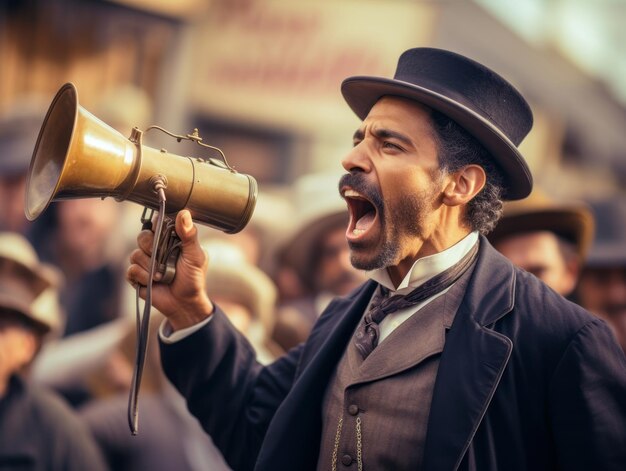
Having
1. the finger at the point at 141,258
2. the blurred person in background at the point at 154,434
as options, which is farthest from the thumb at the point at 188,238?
the blurred person in background at the point at 154,434

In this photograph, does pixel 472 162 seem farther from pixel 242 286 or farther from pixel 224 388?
pixel 242 286

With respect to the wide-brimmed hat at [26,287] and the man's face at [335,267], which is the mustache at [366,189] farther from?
the man's face at [335,267]

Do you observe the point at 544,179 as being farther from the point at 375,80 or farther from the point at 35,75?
the point at 375,80

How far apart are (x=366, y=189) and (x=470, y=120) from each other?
1.13 ft

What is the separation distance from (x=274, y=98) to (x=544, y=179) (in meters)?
3.99

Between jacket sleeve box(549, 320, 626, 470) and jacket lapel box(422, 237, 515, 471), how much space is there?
0.16 m

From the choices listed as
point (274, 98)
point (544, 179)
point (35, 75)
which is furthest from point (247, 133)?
point (544, 179)

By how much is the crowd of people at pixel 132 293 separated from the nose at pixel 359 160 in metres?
1.27

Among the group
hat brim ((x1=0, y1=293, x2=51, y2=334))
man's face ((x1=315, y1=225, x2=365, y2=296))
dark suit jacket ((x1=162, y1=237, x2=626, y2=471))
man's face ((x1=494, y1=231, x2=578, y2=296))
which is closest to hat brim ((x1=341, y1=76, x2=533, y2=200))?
dark suit jacket ((x1=162, y1=237, x2=626, y2=471))

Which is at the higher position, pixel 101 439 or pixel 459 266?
pixel 459 266

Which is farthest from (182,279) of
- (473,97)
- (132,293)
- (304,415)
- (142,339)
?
(132,293)

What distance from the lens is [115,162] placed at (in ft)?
9.24

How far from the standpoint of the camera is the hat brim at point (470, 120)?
111 inches

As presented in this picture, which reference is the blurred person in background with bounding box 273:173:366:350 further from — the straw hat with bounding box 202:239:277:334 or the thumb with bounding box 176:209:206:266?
the thumb with bounding box 176:209:206:266
